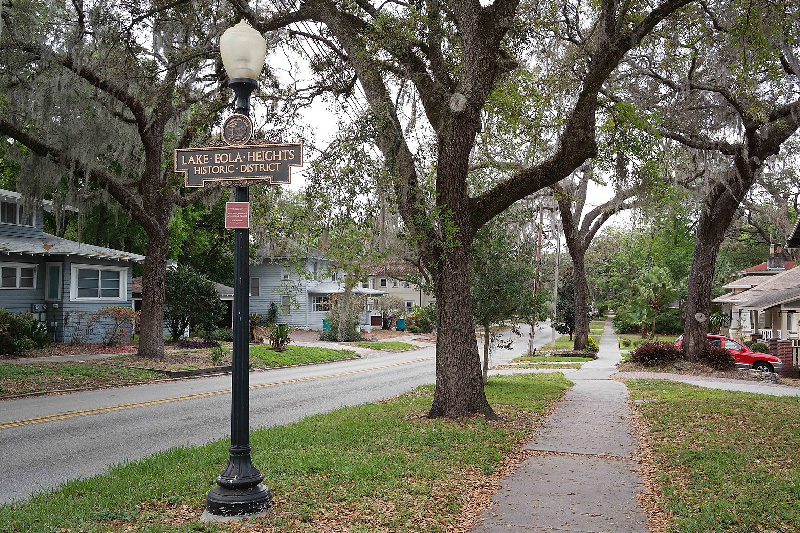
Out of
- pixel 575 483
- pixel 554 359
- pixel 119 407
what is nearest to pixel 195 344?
pixel 119 407

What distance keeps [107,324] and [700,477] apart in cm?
2376

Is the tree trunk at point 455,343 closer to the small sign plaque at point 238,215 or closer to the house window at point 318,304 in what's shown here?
the small sign plaque at point 238,215

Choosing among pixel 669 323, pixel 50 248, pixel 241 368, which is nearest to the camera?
pixel 241 368

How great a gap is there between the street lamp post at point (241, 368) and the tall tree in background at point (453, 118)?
159 inches

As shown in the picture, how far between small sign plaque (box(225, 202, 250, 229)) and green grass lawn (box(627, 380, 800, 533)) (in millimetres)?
4482

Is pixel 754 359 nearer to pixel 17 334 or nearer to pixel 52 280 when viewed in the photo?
pixel 17 334

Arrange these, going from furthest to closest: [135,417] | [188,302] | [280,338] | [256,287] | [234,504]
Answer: [256,287] → [188,302] → [280,338] → [135,417] → [234,504]

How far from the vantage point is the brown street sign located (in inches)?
232

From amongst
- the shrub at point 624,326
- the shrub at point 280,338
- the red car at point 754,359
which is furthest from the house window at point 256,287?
the shrub at point 624,326

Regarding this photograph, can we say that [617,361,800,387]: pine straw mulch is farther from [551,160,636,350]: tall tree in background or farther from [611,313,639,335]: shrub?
[611,313,639,335]: shrub

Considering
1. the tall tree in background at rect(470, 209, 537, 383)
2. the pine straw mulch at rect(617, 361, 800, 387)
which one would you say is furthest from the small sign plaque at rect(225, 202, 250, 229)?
the pine straw mulch at rect(617, 361, 800, 387)

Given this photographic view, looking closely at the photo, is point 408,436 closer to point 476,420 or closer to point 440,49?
point 476,420

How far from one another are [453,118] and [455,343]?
3542 mm

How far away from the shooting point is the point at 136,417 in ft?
39.1
